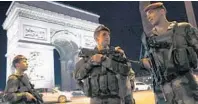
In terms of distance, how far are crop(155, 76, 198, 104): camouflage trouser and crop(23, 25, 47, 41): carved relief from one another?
1777 cm

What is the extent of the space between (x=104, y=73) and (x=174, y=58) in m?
0.90

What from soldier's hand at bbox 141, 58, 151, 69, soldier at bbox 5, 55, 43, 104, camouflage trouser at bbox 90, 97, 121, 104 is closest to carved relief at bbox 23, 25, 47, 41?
soldier at bbox 5, 55, 43, 104

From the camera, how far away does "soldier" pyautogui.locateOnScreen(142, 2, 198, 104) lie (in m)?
2.50

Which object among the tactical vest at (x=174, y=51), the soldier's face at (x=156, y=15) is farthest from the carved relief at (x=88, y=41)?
the tactical vest at (x=174, y=51)

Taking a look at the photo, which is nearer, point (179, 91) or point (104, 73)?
point (179, 91)

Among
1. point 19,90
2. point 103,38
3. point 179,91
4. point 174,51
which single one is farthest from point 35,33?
point 179,91

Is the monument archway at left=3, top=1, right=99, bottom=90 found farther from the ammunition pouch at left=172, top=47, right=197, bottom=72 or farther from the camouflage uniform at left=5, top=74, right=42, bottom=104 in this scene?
the ammunition pouch at left=172, top=47, right=197, bottom=72

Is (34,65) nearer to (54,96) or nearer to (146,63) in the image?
(54,96)

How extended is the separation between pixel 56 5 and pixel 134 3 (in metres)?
10.4

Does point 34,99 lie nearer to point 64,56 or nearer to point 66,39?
point 66,39

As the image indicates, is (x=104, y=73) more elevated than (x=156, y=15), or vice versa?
(x=156, y=15)

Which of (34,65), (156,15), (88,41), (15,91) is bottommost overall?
(15,91)

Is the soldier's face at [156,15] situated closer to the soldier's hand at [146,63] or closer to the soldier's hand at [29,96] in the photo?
the soldier's hand at [146,63]

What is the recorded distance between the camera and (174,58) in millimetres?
2602
